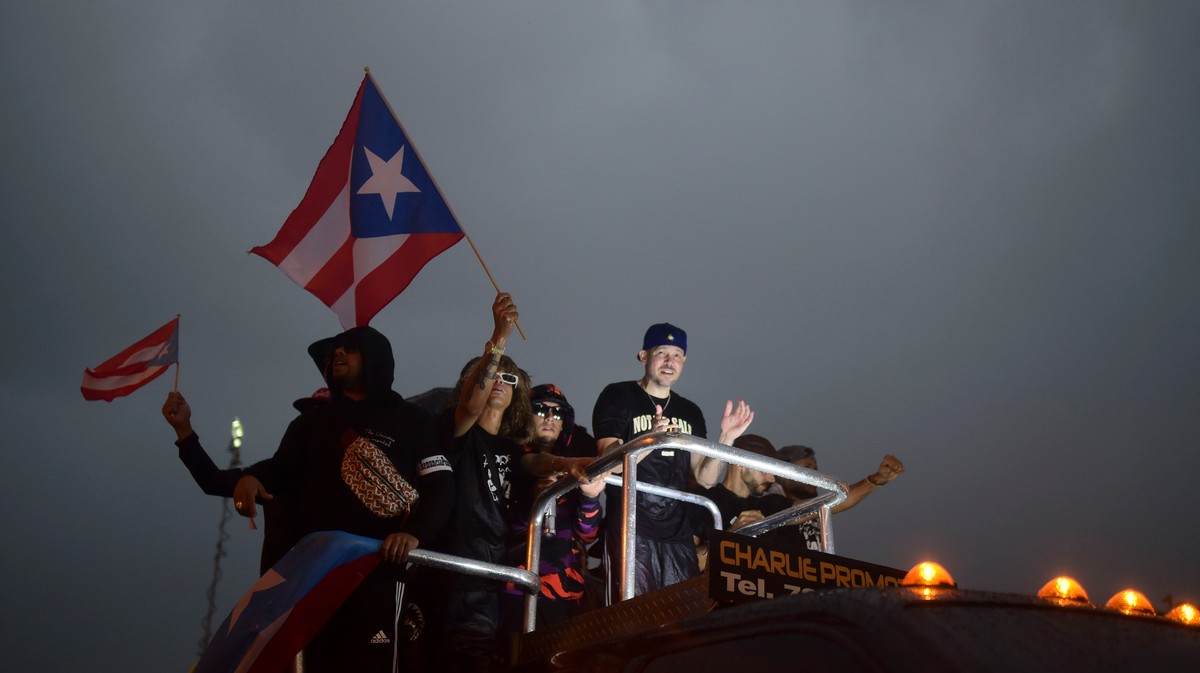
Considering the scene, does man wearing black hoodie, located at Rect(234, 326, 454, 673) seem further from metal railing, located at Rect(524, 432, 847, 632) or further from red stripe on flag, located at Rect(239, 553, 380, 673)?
metal railing, located at Rect(524, 432, 847, 632)

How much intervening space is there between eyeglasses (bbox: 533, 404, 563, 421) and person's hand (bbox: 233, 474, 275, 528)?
5.85ft

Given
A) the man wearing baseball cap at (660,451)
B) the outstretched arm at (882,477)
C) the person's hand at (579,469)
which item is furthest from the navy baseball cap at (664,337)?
the person's hand at (579,469)

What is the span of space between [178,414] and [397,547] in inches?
86.4

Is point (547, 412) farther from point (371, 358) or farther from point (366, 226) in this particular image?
point (366, 226)

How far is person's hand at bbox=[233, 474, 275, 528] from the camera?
14.2ft

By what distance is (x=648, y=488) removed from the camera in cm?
473

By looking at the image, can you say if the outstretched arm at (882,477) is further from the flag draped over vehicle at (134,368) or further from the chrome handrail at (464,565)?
the flag draped over vehicle at (134,368)

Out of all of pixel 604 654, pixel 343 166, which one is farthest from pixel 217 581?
pixel 604 654

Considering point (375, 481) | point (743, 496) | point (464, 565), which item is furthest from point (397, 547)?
point (743, 496)

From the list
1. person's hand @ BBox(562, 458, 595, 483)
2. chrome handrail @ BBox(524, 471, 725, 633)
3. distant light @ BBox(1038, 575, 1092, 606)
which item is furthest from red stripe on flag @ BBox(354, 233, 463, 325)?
distant light @ BBox(1038, 575, 1092, 606)

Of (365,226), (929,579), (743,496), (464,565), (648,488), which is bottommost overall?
(929,579)

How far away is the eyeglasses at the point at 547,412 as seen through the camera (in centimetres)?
578

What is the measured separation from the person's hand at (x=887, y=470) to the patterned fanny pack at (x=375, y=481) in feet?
9.69

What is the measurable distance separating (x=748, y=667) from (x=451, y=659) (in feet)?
9.04
